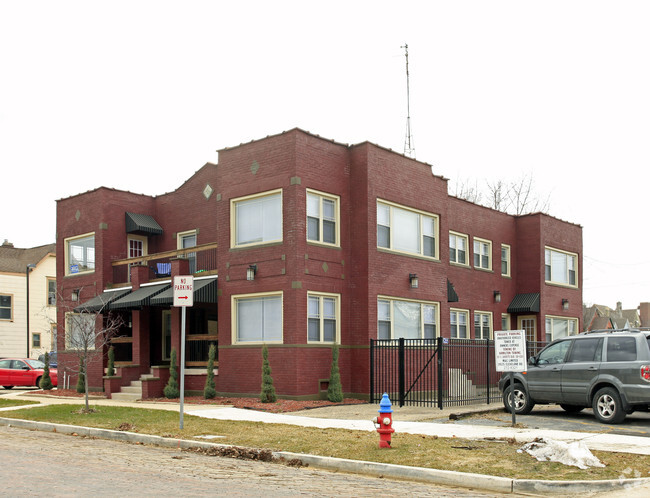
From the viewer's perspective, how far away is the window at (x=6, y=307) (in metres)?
43.2

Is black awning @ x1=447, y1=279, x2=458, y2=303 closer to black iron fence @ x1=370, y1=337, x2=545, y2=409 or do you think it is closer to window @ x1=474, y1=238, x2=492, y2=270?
window @ x1=474, y1=238, x2=492, y2=270

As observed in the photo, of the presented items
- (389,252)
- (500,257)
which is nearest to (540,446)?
(389,252)

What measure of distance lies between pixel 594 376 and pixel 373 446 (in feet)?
19.4

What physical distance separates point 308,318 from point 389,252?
3.51 m

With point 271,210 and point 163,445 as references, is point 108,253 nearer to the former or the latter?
point 271,210

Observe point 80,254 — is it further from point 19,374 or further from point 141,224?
point 19,374

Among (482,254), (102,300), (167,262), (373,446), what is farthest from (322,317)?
(482,254)

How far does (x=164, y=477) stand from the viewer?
9422mm

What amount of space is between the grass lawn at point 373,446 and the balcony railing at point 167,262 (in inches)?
283

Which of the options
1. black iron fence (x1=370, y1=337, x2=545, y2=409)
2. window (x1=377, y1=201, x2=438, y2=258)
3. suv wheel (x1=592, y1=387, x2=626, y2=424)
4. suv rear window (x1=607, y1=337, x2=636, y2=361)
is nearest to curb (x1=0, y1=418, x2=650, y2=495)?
suv wheel (x1=592, y1=387, x2=626, y2=424)

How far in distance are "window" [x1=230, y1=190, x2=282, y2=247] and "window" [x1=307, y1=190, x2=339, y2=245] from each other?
0.84 metres

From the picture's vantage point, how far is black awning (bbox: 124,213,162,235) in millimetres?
25969

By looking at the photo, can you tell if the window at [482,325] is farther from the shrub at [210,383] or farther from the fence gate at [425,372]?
the shrub at [210,383]

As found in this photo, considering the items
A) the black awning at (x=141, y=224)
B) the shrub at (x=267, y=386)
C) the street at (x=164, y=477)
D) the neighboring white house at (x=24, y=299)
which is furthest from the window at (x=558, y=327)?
the neighboring white house at (x=24, y=299)
